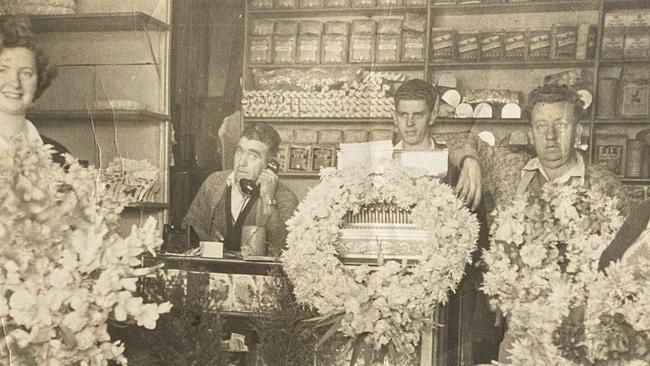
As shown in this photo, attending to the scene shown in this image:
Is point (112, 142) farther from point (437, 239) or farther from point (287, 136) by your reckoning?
point (437, 239)

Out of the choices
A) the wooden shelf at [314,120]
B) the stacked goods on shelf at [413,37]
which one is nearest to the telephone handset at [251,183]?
the wooden shelf at [314,120]

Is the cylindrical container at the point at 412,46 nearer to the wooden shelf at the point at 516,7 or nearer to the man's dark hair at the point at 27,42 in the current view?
the wooden shelf at the point at 516,7

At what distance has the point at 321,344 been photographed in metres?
1.88

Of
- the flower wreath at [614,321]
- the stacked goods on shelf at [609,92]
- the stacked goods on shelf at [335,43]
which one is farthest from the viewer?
the stacked goods on shelf at [335,43]

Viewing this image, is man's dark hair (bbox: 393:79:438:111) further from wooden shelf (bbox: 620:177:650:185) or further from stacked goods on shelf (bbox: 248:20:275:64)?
wooden shelf (bbox: 620:177:650:185)

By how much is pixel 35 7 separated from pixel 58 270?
0.72m

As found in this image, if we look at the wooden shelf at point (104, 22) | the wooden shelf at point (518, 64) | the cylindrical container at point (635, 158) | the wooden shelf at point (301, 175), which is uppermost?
the wooden shelf at point (104, 22)

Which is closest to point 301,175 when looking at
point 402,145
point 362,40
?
point 402,145

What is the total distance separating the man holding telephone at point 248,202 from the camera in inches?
76.6

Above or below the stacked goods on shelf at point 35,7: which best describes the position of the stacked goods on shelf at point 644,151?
below

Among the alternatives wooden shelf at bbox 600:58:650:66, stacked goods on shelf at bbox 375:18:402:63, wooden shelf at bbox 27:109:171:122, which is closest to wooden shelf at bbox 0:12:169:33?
wooden shelf at bbox 27:109:171:122

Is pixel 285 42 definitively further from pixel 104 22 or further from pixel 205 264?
pixel 205 264

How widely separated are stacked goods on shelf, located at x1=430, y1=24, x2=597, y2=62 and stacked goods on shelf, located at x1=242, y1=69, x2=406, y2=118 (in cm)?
14

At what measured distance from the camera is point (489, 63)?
186cm
